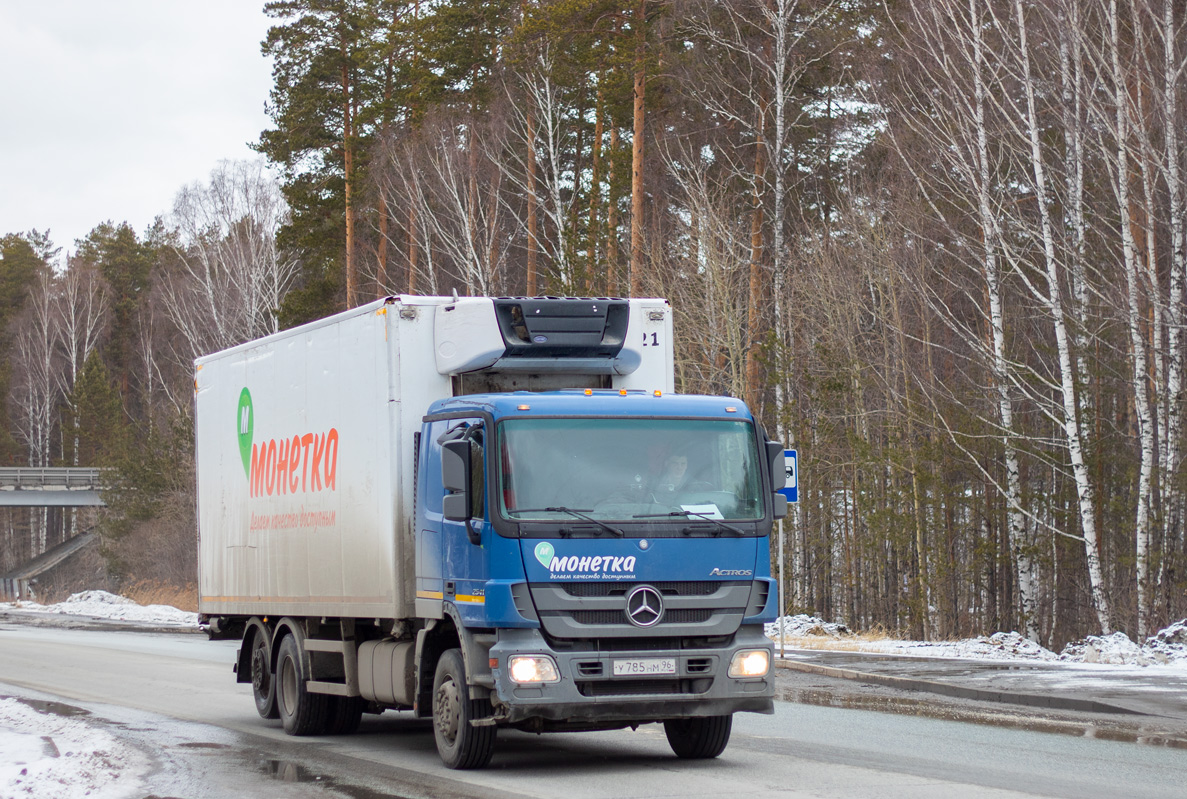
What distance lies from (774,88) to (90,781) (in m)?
27.9

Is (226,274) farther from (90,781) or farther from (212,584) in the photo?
(90,781)

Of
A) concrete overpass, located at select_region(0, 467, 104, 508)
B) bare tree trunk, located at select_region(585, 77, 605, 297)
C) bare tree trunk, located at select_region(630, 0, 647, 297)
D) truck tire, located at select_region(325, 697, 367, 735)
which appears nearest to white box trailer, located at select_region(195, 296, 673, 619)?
truck tire, located at select_region(325, 697, 367, 735)

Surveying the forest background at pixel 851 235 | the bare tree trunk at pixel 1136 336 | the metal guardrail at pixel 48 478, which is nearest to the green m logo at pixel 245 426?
the forest background at pixel 851 235

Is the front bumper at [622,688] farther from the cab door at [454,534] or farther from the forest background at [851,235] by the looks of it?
the forest background at [851,235]

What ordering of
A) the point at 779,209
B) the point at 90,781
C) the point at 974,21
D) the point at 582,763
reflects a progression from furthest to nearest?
the point at 779,209, the point at 974,21, the point at 582,763, the point at 90,781

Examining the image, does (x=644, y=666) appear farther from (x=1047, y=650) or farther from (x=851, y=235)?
(x=851, y=235)

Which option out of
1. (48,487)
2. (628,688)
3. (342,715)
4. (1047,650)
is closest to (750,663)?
(628,688)

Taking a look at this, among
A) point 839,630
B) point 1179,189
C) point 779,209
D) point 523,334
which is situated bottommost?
point 839,630

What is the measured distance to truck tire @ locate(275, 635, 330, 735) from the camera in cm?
1333


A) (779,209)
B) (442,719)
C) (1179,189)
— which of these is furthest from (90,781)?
(779,209)

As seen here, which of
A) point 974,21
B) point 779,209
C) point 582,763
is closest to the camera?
point 582,763

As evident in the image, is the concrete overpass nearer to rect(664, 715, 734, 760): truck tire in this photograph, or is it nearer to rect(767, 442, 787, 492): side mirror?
rect(664, 715, 734, 760): truck tire

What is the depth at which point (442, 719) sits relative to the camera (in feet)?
35.1

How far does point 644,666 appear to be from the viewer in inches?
395
